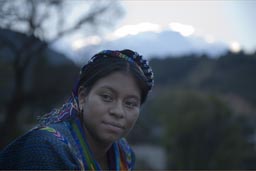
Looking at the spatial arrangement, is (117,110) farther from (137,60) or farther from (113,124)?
(137,60)

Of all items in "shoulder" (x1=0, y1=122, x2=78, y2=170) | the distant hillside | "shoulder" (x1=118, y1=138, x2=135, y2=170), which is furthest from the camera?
the distant hillside

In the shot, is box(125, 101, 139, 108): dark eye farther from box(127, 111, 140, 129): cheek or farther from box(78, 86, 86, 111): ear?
box(78, 86, 86, 111): ear

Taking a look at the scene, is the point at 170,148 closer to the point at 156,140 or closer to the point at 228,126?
the point at 228,126

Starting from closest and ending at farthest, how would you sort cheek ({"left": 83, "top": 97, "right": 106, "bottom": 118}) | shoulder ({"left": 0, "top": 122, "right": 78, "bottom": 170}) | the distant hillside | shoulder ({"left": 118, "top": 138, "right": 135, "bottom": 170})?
1. shoulder ({"left": 0, "top": 122, "right": 78, "bottom": 170})
2. cheek ({"left": 83, "top": 97, "right": 106, "bottom": 118})
3. shoulder ({"left": 118, "top": 138, "right": 135, "bottom": 170})
4. the distant hillside

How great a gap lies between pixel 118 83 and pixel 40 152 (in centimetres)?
34

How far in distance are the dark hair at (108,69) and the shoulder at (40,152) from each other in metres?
0.22

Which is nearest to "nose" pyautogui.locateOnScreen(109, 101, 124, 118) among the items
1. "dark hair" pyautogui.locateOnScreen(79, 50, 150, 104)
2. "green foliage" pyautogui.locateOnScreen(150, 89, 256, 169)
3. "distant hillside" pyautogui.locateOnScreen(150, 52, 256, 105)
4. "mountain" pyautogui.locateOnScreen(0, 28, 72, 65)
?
"dark hair" pyautogui.locateOnScreen(79, 50, 150, 104)

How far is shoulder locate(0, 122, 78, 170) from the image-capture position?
125 cm

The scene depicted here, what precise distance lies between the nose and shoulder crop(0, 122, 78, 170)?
19 cm

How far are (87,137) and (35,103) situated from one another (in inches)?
599

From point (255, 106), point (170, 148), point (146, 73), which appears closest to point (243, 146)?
point (170, 148)

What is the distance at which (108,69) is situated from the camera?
1413 millimetres

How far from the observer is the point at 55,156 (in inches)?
49.6

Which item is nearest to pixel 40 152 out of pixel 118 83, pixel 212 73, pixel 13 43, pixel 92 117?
pixel 92 117
